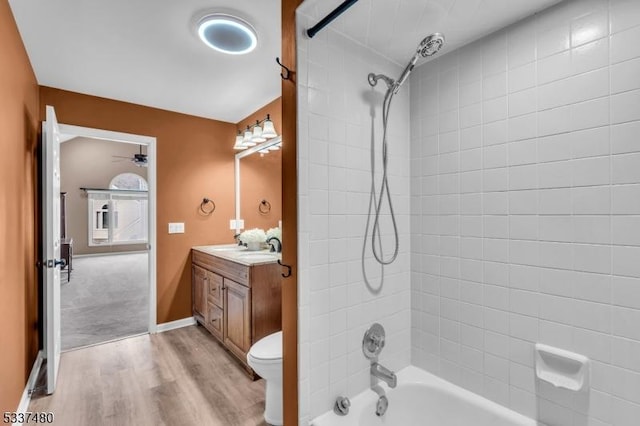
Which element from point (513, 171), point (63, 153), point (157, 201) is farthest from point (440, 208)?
point (63, 153)

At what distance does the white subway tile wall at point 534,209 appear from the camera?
43.1 inches

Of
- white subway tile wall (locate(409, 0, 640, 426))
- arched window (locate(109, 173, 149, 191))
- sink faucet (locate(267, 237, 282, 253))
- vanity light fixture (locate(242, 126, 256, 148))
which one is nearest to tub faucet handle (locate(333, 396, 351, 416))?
white subway tile wall (locate(409, 0, 640, 426))

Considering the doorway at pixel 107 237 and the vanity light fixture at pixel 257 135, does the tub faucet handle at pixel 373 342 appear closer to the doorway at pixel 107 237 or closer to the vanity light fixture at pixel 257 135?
the vanity light fixture at pixel 257 135

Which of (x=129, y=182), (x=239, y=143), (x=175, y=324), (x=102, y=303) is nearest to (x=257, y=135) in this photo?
(x=239, y=143)

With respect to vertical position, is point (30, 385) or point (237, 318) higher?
point (237, 318)

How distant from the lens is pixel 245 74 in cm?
254

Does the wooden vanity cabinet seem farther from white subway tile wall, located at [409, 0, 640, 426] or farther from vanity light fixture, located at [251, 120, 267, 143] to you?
vanity light fixture, located at [251, 120, 267, 143]

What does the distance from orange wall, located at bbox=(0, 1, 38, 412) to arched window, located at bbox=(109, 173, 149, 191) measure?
23.1 ft

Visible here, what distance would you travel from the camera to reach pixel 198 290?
3.26 meters

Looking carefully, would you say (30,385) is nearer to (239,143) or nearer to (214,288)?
(214,288)

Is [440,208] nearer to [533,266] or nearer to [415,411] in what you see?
[533,266]

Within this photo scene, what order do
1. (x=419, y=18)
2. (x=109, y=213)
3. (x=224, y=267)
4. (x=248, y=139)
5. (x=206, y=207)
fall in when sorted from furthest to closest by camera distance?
(x=109, y=213)
(x=206, y=207)
(x=248, y=139)
(x=224, y=267)
(x=419, y=18)

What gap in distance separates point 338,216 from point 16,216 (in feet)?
6.77

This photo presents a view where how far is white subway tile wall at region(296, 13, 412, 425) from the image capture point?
1302mm
